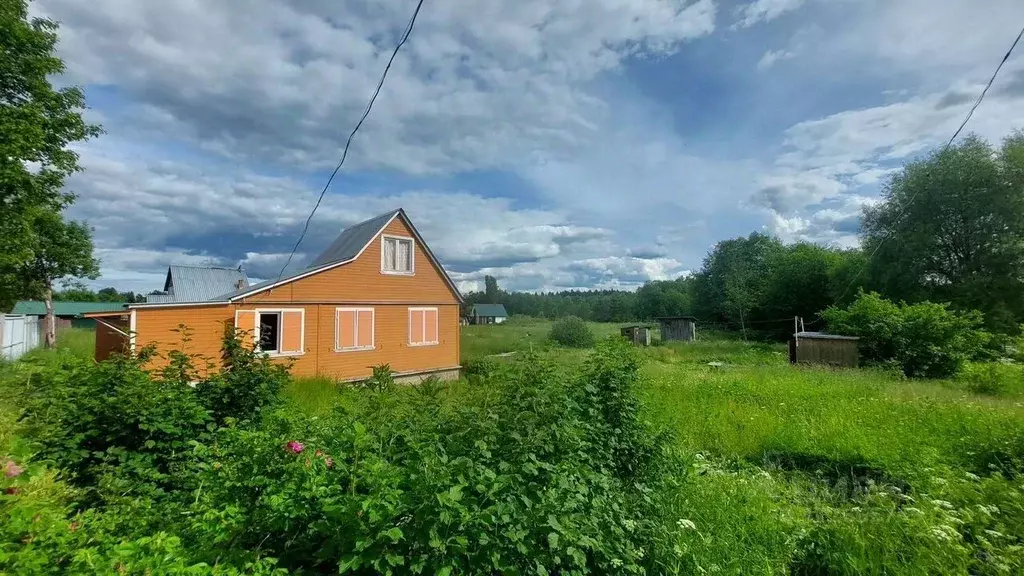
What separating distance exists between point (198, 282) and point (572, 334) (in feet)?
69.8

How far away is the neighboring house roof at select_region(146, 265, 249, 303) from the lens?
19.4m

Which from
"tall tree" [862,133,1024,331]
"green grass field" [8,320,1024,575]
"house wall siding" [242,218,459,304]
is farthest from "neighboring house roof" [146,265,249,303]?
"tall tree" [862,133,1024,331]

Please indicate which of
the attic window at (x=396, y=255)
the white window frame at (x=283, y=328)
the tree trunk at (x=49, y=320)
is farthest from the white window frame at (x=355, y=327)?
the tree trunk at (x=49, y=320)

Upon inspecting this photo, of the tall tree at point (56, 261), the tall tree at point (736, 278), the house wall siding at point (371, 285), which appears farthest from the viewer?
the tall tree at point (736, 278)

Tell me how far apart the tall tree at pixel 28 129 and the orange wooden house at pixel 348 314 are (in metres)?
4.30

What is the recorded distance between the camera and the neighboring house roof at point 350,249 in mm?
12156

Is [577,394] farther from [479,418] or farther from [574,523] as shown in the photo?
[574,523]

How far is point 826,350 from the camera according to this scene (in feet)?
50.5

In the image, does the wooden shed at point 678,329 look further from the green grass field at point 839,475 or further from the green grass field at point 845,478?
the green grass field at point 845,478

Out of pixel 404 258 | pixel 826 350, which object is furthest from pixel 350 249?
pixel 826 350

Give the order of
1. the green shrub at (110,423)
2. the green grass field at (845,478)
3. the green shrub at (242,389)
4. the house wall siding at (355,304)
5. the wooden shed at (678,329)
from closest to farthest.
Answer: the green shrub at (110,423) < the green grass field at (845,478) < the green shrub at (242,389) < the house wall siding at (355,304) < the wooden shed at (678,329)

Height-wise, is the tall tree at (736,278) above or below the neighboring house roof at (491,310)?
above

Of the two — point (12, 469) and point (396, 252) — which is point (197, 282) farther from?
point (12, 469)

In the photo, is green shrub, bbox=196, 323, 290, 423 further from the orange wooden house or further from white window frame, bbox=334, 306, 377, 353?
white window frame, bbox=334, 306, 377, 353
